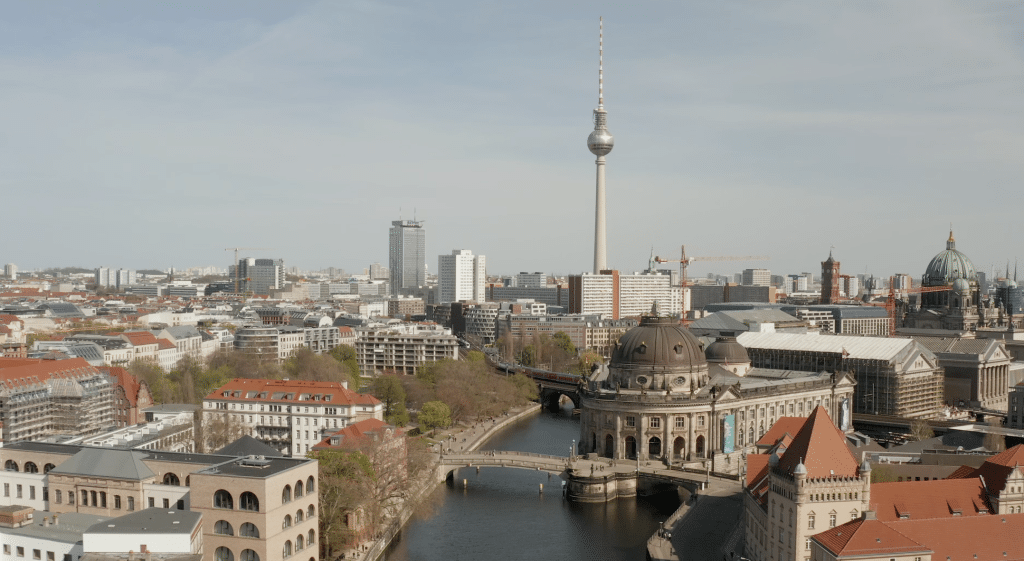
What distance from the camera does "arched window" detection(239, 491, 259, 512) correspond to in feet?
169

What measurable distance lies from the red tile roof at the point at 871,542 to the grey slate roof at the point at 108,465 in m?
37.1

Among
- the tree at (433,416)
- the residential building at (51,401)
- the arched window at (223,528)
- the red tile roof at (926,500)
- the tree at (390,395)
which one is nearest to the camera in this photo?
the arched window at (223,528)

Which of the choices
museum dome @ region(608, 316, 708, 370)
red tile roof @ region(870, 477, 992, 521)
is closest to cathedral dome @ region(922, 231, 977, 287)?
museum dome @ region(608, 316, 708, 370)

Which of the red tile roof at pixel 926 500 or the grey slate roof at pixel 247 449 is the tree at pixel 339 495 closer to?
the grey slate roof at pixel 247 449

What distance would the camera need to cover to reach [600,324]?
199000 millimetres

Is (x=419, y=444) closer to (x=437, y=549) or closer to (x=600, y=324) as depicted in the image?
(x=437, y=549)

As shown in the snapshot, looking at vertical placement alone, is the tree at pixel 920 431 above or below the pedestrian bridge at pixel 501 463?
above

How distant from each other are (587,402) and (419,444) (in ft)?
77.9

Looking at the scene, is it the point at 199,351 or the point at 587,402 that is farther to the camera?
the point at 199,351

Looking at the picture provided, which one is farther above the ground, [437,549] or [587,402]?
[587,402]

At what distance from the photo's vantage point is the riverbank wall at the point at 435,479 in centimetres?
6743

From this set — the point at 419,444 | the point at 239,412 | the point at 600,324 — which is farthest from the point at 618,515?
the point at 600,324

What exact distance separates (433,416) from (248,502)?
5619cm

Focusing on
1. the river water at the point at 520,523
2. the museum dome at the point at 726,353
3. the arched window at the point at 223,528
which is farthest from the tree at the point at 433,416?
the arched window at the point at 223,528
